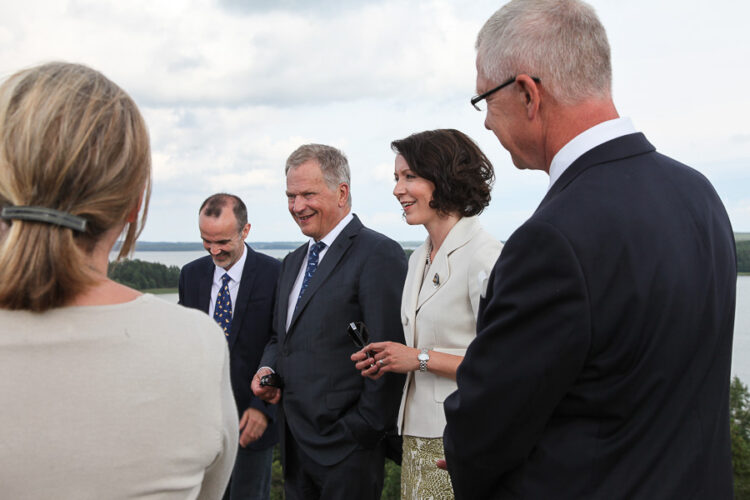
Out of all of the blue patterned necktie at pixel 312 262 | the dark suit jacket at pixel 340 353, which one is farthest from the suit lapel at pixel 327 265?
the blue patterned necktie at pixel 312 262

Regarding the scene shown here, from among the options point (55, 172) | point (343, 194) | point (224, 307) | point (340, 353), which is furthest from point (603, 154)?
point (224, 307)

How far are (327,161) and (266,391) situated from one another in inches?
67.5

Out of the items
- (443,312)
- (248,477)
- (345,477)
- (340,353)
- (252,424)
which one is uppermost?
(443,312)

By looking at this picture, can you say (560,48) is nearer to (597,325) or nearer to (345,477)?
(597,325)

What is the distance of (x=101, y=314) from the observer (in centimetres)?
138

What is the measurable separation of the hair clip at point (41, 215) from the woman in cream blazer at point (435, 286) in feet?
6.94

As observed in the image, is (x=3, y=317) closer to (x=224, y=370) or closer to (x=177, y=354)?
(x=177, y=354)

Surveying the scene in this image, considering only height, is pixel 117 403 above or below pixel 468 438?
above

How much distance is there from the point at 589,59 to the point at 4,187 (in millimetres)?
1566

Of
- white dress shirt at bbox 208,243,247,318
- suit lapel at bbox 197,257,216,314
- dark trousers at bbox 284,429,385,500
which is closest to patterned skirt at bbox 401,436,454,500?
dark trousers at bbox 284,429,385,500

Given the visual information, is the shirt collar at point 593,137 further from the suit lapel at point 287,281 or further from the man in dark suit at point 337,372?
the suit lapel at point 287,281

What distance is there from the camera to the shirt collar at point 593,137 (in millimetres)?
1849

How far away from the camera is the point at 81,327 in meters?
1.36

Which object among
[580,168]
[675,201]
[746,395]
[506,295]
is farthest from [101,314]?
[746,395]
